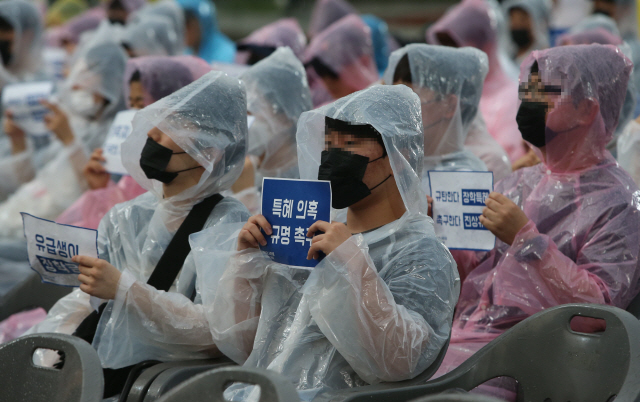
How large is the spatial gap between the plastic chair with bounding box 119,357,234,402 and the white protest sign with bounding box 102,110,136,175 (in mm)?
1537

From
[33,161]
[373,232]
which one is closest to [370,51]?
[33,161]

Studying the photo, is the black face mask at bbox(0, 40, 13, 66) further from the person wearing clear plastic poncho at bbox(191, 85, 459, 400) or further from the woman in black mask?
the person wearing clear plastic poncho at bbox(191, 85, 459, 400)

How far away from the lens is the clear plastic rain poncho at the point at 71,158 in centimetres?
485

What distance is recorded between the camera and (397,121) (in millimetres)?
2332

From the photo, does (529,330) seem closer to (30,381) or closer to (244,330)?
(244,330)

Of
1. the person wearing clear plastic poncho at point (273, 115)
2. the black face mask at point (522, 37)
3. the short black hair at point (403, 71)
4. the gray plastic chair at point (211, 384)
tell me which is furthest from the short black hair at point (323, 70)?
the gray plastic chair at point (211, 384)

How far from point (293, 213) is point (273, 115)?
6.21 ft

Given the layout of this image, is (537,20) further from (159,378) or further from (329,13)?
(159,378)

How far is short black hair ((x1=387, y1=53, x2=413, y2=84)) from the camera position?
352 centimetres

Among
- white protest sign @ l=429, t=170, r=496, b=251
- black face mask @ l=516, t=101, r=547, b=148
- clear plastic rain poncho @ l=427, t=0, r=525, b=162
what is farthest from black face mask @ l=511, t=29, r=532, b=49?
white protest sign @ l=429, t=170, r=496, b=251

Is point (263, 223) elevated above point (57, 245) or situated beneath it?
elevated above

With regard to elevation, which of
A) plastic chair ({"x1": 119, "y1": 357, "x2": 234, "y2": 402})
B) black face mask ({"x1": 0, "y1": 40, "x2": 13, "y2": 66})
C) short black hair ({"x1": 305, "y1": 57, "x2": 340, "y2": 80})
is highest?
black face mask ({"x1": 0, "y1": 40, "x2": 13, "y2": 66})

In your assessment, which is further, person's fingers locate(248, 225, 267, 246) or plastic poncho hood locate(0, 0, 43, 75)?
plastic poncho hood locate(0, 0, 43, 75)

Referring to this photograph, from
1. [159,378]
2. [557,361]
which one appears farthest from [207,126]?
[557,361]
